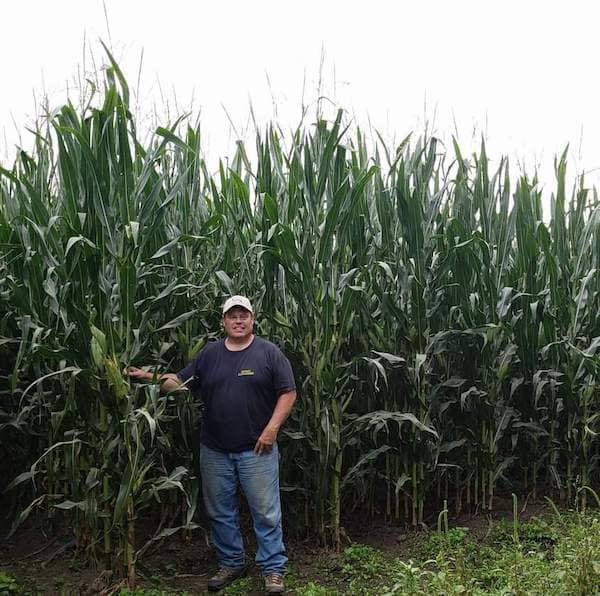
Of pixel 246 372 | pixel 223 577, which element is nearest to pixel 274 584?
pixel 223 577

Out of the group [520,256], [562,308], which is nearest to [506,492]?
[562,308]

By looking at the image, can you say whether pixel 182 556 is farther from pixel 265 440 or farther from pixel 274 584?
pixel 265 440

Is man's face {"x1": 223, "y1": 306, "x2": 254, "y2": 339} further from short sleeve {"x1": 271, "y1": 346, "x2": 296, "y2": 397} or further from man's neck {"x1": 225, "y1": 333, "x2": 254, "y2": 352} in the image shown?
short sleeve {"x1": 271, "y1": 346, "x2": 296, "y2": 397}

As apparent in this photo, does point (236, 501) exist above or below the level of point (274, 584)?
above

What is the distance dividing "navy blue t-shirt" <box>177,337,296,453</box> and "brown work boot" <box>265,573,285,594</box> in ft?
2.51

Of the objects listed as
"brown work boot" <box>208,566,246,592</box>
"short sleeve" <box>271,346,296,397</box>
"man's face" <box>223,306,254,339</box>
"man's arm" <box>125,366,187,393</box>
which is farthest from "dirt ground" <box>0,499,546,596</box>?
"man's face" <box>223,306,254,339</box>

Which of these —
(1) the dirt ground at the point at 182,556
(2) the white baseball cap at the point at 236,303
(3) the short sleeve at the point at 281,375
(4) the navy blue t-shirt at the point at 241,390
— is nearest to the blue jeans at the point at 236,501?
(4) the navy blue t-shirt at the point at 241,390

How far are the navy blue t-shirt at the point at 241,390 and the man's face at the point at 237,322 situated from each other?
12cm

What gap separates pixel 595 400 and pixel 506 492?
3.51ft

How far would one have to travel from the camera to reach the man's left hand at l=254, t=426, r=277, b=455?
4113mm

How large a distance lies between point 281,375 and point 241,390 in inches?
10.5

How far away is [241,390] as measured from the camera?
4.20 m

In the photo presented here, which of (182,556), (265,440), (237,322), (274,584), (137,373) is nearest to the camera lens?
(137,373)

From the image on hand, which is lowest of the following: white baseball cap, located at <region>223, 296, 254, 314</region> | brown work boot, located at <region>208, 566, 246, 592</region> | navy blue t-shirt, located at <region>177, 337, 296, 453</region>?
brown work boot, located at <region>208, 566, 246, 592</region>
